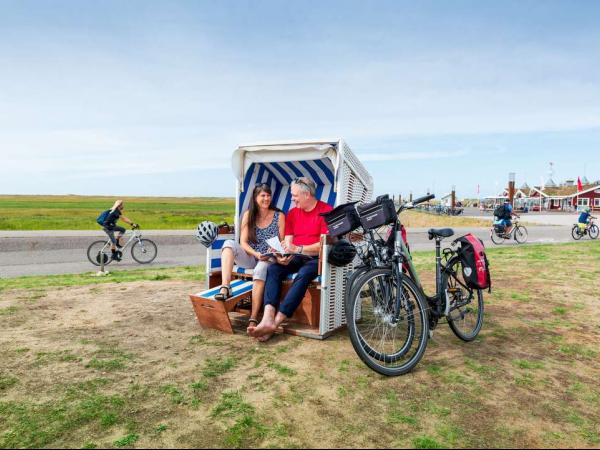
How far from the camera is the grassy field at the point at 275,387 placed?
2.71 m

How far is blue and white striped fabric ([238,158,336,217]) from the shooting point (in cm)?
598

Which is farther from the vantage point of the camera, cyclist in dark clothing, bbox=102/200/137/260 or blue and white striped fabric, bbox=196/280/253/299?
cyclist in dark clothing, bbox=102/200/137/260

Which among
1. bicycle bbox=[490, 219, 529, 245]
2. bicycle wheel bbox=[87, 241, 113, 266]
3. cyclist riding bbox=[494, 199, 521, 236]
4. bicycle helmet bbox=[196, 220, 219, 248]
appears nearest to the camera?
bicycle helmet bbox=[196, 220, 219, 248]

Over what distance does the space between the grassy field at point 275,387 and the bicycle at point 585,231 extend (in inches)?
690

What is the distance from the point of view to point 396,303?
3.69 meters

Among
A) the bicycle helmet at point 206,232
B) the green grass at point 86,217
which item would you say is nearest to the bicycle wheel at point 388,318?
the bicycle helmet at point 206,232

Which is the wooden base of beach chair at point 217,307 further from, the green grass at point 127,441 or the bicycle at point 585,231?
the bicycle at point 585,231

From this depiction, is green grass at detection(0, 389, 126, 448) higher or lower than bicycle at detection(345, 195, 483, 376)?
lower

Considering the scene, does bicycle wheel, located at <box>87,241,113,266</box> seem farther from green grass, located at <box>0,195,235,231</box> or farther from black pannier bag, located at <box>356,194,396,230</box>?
black pannier bag, located at <box>356,194,396,230</box>

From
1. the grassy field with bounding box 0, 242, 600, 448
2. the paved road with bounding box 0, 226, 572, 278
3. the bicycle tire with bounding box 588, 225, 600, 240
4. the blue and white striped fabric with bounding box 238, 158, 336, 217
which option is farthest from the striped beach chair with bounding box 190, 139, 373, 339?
the bicycle tire with bounding box 588, 225, 600, 240

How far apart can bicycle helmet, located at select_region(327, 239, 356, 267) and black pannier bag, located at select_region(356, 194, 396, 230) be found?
1.81ft

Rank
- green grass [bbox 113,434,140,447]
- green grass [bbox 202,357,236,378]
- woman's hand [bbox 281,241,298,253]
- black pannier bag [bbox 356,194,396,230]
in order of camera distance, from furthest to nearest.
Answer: woman's hand [bbox 281,241,298,253] → black pannier bag [bbox 356,194,396,230] → green grass [bbox 202,357,236,378] → green grass [bbox 113,434,140,447]

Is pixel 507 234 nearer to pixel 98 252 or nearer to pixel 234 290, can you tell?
pixel 98 252

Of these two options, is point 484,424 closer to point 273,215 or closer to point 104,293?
point 273,215
